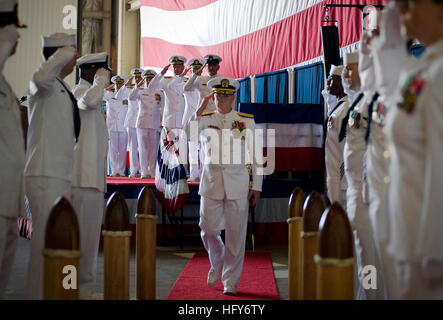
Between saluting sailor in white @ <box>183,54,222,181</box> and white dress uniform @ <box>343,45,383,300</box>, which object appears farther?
saluting sailor in white @ <box>183,54,222,181</box>

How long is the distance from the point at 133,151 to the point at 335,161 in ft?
21.3

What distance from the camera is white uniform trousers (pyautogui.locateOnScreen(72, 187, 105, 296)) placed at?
13.4ft

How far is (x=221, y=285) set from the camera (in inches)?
196

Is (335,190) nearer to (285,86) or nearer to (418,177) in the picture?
(418,177)

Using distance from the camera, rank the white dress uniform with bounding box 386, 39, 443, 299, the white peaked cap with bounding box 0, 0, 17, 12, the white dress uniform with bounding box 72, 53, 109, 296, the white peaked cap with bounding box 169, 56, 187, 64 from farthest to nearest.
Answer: the white peaked cap with bounding box 169, 56, 187, 64, the white dress uniform with bounding box 72, 53, 109, 296, the white peaked cap with bounding box 0, 0, 17, 12, the white dress uniform with bounding box 386, 39, 443, 299

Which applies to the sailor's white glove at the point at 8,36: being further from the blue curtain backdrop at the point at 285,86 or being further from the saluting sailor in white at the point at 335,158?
the blue curtain backdrop at the point at 285,86

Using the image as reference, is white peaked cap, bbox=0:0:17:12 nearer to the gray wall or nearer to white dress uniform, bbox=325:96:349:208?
white dress uniform, bbox=325:96:349:208

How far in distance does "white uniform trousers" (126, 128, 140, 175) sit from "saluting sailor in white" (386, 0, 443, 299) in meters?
8.63

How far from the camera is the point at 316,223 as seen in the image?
299 centimetres

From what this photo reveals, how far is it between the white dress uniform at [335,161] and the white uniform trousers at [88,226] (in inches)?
65.1

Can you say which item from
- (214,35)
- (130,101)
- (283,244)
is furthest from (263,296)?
(214,35)

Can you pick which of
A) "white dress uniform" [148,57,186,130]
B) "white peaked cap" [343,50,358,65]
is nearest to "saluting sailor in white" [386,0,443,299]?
"white peaked cap" [343,50,358,65]

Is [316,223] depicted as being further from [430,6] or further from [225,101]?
[225,101]

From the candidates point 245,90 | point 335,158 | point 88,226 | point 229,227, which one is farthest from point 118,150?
point 335,158
